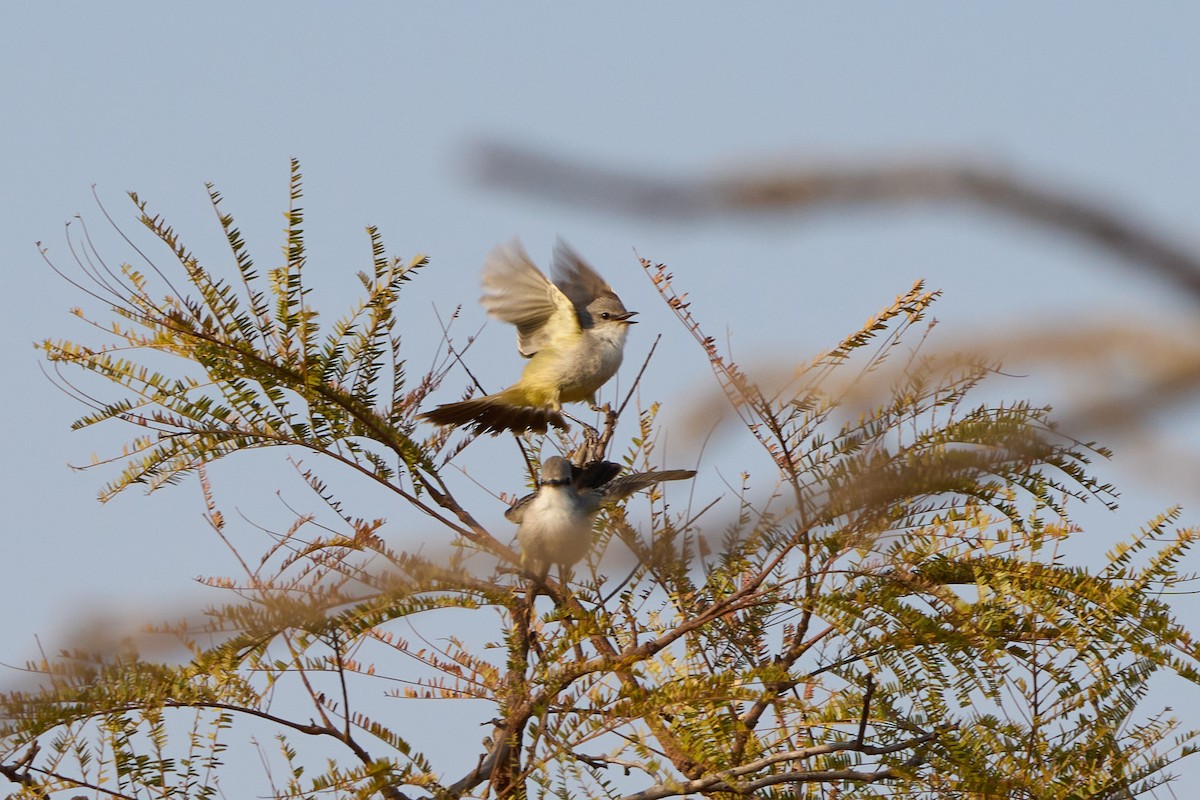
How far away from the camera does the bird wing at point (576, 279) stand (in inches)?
279

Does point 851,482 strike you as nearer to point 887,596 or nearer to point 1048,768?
point 887,596

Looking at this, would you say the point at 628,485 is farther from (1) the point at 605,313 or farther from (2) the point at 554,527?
(1) the point at 605,313

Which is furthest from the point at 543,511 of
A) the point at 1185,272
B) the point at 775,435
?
the point at 1185,272

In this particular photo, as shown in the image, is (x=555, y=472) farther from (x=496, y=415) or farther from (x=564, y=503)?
(x=496, y=415)

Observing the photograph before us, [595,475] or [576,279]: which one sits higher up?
[576,279]

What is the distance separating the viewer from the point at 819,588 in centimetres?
319

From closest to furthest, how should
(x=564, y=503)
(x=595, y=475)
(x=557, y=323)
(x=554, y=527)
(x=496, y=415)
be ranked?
(x=554, y=527)
(x=564, y=503)
(x=595, y=475)
(x=496, y=415)
(x=557, y=323)

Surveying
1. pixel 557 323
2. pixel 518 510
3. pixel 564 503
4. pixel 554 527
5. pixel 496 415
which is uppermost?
pixel 557 323

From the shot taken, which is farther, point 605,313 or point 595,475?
point 605,313

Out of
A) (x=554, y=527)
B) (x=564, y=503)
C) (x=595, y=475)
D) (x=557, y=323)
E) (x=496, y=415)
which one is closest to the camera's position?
(x=554, y=527)

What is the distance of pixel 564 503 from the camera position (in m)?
4.10

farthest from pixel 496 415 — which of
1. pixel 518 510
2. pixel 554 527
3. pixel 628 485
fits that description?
pixel 554 527

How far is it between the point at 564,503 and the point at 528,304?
3.07m

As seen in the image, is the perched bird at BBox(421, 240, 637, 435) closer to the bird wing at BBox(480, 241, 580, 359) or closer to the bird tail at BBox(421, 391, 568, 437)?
the bird wing at BBox(480, 241, 580, 359)
